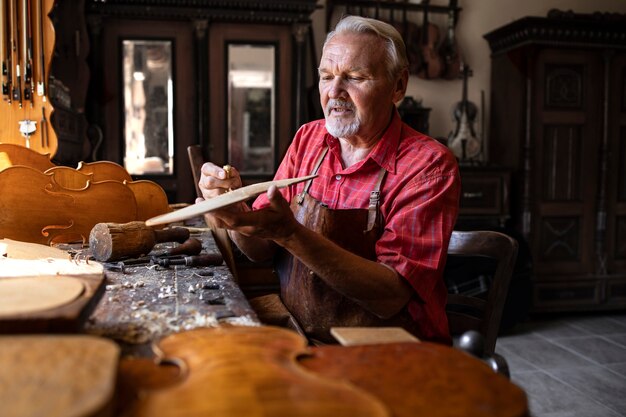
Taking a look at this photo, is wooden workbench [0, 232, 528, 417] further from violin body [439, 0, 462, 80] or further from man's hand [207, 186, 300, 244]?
violin body [439, 0, 462, 80]

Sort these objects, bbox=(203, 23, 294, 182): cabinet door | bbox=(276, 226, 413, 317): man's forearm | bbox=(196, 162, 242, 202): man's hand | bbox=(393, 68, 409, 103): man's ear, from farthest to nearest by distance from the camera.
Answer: bbox=(203, 23, 294, 182): cabinet door
bbox=(393, 68, 409, 103): man's ear
bbox=(196, 162, 242, 202): man's hand
bbox=(276, 226, 413, 317): man's forearm

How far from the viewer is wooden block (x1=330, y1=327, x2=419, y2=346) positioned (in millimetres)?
970

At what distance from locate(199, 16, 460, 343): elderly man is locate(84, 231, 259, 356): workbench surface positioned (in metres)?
0.23

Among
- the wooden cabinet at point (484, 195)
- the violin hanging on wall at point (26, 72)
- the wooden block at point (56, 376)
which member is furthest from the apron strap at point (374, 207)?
the wooden cabinet at point (484, 195)

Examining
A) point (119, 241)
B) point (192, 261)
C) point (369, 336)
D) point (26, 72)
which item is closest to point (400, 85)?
A: point (192, 261)

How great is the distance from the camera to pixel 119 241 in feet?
6.20

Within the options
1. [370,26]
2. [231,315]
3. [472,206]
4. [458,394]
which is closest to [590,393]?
[472,206]

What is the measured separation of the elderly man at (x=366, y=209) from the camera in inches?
70.1

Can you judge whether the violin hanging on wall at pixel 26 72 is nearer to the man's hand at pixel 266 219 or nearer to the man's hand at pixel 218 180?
the man's hand at pixel 218 180

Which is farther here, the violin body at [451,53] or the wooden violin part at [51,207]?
the violin body at [451,53]

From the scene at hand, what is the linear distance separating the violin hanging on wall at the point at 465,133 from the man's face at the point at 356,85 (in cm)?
386

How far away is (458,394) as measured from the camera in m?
0.77

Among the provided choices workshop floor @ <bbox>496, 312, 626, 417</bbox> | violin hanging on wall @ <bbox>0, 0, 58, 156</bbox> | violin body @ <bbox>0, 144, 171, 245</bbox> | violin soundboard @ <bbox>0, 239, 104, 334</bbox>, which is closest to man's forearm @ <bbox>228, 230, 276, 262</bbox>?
violin body @ <bbox>0, 144, 171, 245</bbox>

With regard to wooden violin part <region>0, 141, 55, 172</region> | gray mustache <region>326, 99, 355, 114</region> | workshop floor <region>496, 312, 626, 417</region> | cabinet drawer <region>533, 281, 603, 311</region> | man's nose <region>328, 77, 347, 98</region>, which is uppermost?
man's nose <region>328, 77, 347, 98</region>
